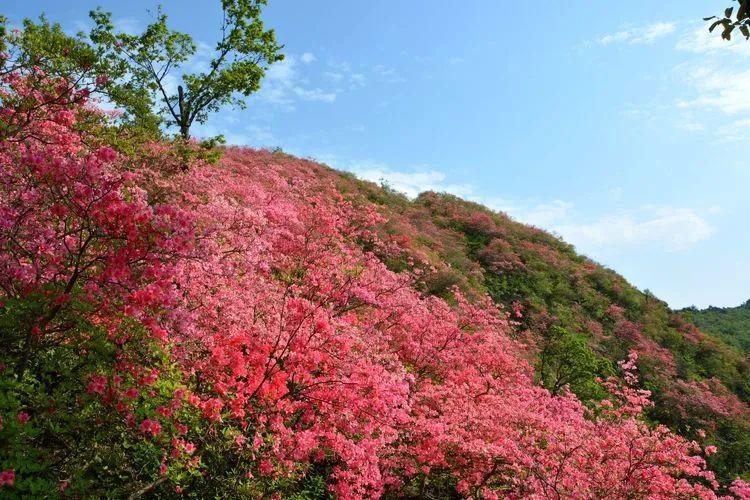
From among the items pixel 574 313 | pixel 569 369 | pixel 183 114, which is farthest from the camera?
pixel 574 313

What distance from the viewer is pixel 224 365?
27.2ft

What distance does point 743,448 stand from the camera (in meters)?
22.8

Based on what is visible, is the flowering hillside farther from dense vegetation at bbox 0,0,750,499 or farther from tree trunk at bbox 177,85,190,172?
tree trunk at bbox 177,85,190,172

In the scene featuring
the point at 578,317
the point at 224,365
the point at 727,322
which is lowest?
the point at 224,365

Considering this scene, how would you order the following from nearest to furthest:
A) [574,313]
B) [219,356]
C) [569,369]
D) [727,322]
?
[219,356] < [569,369] < [574,313] < [727,322]

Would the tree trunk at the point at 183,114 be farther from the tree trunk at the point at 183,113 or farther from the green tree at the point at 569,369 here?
the green tree at the point at 569,369

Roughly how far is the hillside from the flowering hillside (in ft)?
111

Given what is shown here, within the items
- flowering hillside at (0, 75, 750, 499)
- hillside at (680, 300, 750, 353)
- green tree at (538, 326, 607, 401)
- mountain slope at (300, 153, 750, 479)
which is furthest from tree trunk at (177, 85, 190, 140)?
hillside at (680, 300, 750, 353)

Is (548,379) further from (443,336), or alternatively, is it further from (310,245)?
(310,245)

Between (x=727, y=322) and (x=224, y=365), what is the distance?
5974 cm

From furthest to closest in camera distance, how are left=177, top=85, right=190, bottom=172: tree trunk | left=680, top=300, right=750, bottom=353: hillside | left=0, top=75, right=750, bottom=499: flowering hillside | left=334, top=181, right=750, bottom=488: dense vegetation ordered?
left=680, top=300, right=750, bottom=353: hillside, left=334, top=181, right=750, bottom=488: dense vegetation, left=177, top=85, right=190, bottom=172: tree trunk, left=0, top=75, right=750, bottom=499: flowering hillside

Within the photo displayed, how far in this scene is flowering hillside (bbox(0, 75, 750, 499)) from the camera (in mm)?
5953

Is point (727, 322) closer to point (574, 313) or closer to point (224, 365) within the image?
point (574, 313)

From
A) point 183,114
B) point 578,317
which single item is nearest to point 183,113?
point 183,114
